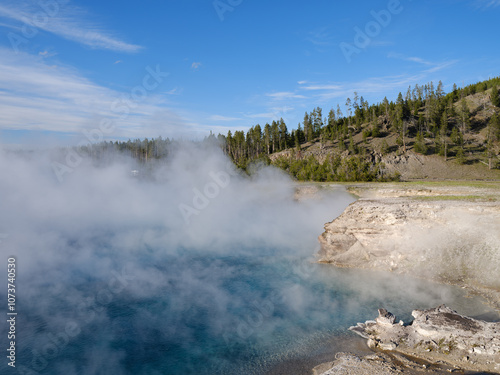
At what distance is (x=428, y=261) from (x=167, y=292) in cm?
1489

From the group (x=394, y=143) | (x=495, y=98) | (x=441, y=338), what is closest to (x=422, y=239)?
(x=441, y=338)

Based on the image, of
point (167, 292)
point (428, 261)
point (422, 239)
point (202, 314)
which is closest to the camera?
point (202, 314)

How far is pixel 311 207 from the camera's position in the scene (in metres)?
38.1

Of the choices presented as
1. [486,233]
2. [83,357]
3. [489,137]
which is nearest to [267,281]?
[83,357]

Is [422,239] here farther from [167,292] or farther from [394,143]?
[394,143]

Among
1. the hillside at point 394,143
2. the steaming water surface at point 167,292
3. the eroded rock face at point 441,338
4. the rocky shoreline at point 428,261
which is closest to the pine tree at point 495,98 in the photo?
the hillside at point 394,143

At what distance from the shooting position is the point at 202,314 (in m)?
13.6

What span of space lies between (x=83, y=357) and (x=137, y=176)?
3775 centimetres

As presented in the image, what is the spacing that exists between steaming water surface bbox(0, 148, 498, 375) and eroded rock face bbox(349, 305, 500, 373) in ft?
4.03

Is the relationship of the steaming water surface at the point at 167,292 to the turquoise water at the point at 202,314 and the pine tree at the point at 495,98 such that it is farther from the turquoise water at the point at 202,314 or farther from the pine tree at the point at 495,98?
the pine tree at the point at 495,98

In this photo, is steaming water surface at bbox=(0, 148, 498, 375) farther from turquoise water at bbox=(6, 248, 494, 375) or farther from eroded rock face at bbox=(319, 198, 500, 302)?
eroded rock face at bbox=(319, 198, 500, 302)

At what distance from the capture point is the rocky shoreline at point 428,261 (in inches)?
391

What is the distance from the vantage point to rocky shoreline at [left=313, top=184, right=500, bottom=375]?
992 cm

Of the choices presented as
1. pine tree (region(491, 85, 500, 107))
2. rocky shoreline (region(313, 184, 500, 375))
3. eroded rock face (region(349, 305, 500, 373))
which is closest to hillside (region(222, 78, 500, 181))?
pine tree (region(491, 85, 500, 107))
